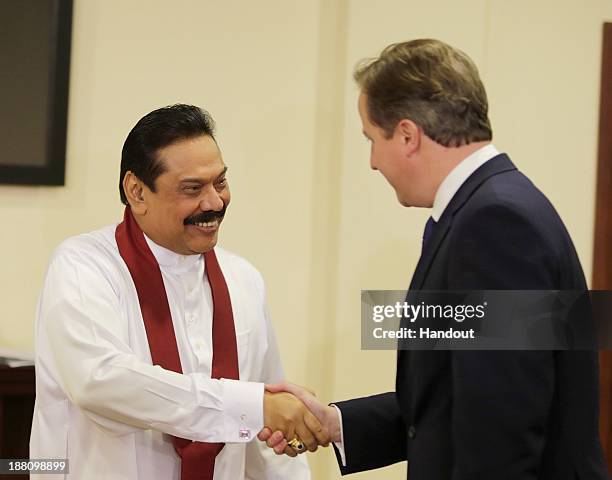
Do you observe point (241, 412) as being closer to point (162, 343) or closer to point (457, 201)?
point (162, 343)

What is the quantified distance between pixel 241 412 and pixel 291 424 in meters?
0.18

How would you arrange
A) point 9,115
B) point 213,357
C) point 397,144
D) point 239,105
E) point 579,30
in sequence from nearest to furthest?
point 397,144 → point 213,357 → point 9,115 → point 239,105 → point 579,30

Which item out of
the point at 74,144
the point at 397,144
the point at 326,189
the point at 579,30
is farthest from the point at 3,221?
the point at 579,30

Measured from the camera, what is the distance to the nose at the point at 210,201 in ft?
9.48

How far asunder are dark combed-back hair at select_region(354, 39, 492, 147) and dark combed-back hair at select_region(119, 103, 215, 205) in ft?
3.08

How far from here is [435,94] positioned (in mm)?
2092

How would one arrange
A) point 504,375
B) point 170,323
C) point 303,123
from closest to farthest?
point 504,375 < point 170,323 < point 303,123

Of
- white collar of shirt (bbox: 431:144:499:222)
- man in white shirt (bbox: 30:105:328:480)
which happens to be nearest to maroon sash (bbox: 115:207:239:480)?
man in white shirt (bbox: 30:105:328:480)

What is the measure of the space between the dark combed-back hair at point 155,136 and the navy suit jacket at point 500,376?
105 cm

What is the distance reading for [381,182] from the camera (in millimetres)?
3986

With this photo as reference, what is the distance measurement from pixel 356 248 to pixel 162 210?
49.9 inches

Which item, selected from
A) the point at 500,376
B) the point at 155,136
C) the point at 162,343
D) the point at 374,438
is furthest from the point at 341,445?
the point at 155,136

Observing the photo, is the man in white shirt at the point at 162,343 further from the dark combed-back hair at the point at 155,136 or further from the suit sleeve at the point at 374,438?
the suit sleeve at the point at 374,438

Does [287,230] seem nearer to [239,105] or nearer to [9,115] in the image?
[239,105]
